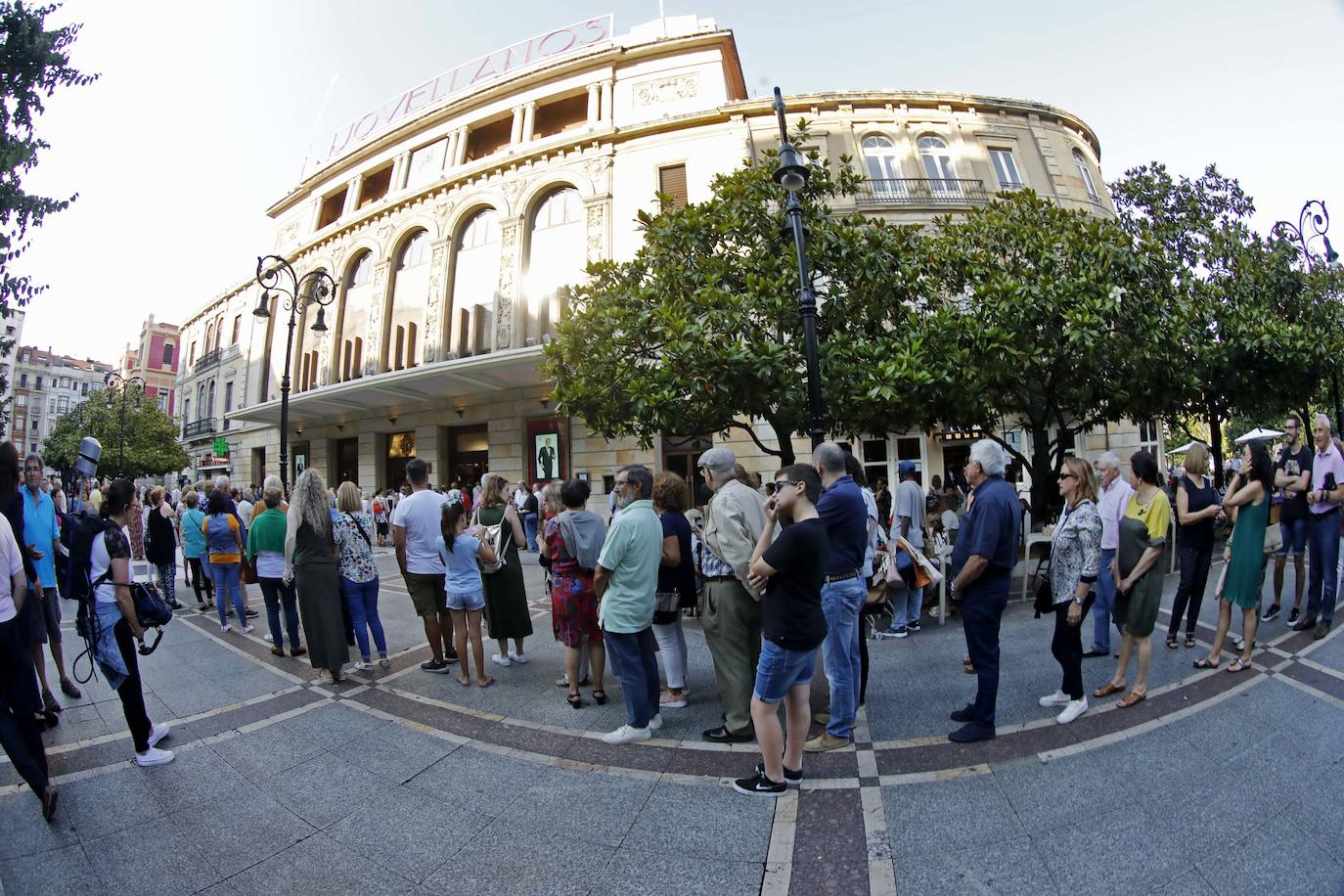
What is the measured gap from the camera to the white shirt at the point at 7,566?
3201 mm

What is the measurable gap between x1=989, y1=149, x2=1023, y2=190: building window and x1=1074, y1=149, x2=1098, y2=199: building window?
8.73 ft

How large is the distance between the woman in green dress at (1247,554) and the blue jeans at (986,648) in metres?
2.42

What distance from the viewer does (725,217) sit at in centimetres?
948

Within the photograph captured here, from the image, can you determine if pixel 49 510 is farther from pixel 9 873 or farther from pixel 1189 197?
pixel 1189 197

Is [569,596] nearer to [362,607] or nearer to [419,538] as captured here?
[419,538]

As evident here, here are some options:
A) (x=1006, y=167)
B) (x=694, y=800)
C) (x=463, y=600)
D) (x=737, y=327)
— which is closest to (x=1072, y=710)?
(x=694, y=800)

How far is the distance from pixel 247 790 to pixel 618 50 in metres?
22.8

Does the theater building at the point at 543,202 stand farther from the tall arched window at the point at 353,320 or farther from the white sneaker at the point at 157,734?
the white sneaker at the point at 157,734

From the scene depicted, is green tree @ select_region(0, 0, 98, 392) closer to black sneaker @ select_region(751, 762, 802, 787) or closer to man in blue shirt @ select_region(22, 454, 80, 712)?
man in blue shirt @ select_region(22, 454, 80, 712)

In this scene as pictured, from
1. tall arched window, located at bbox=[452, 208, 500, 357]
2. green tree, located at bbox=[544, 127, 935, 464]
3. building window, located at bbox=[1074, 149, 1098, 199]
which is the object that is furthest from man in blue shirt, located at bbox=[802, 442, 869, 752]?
building window, located at bbox=[1074, 149, 1098, 199]

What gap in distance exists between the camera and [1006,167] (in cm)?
1878

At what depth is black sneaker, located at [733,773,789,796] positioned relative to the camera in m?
3.16

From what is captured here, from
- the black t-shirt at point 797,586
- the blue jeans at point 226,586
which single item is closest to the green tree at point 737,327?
the blue jeans at point 226,586

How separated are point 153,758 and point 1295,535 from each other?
10074 mm
